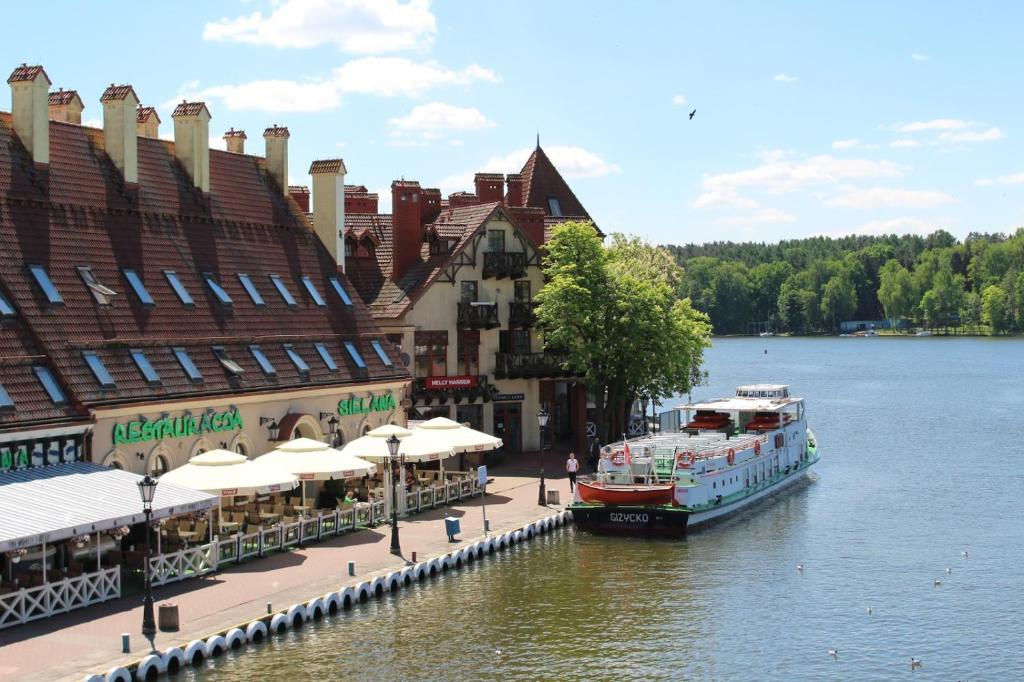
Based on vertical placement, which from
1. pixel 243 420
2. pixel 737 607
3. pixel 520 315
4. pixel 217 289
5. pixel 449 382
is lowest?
pixel 737 607

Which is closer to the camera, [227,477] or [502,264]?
[227,477]

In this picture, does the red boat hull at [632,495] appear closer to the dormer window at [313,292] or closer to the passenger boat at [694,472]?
the passenger boat at [694,472]

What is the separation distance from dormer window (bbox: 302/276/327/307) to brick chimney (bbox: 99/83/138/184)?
8757 millimetres

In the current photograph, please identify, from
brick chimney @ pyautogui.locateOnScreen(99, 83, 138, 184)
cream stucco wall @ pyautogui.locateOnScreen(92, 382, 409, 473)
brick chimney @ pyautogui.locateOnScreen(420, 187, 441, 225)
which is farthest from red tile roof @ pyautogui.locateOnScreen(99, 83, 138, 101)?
brick chimney @ pyautogui.locateOnScreen(420, 187, 441, 225)

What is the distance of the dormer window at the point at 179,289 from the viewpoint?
47719 mm

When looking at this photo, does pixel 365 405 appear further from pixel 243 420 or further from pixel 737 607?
pixel 737 607

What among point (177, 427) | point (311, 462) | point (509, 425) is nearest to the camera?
point (177, 427)

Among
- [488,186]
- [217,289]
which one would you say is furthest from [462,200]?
[217,289]

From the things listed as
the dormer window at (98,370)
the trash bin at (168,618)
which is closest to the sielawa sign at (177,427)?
the dormer window at (98,370)

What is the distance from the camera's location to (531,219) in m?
71.0

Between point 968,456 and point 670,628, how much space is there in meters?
46.2

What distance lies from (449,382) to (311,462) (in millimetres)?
20350

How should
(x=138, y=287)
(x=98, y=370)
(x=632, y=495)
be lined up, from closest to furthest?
(x=98, y=370) < (x=138, y=287) < (x=632, y=495)

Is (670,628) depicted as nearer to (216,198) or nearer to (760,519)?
(760,519)
